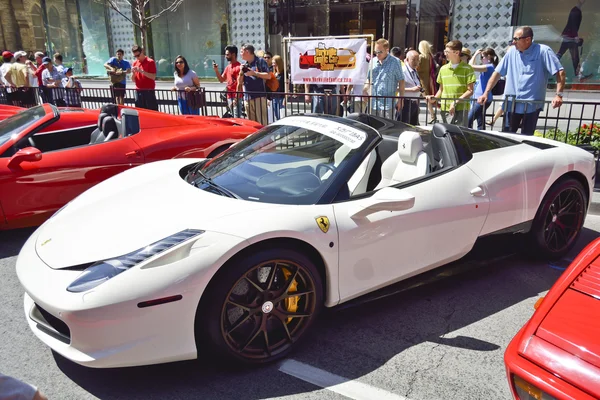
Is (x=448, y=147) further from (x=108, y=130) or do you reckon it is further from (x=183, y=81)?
(x=183, y=81)

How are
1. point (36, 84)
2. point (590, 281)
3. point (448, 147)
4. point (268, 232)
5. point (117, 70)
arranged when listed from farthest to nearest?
1. point (36, 84)
2. point (117, 70)
3. point (448, 147)
4. point (268, 232)
5. point (590, 281)

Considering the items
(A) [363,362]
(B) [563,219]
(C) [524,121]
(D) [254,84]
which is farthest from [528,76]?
Result: (A) [363,362]

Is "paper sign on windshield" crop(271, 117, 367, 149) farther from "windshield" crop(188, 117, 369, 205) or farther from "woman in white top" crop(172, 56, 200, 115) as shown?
"woman in white top" crop(172, 56, 200, 115)

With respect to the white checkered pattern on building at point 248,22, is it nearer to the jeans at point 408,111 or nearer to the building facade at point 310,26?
the building facade at point 310,26

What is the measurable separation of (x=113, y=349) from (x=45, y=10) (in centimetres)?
2443

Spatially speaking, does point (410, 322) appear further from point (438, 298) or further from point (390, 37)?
point (390, 37)

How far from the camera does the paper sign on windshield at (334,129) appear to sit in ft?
10.6

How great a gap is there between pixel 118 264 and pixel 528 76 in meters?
5.95

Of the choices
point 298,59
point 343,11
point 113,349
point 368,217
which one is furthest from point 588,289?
point 343,11

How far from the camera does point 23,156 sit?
440cm

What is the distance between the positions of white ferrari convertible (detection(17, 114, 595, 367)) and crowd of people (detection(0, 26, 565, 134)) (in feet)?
9.54

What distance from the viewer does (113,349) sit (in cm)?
235

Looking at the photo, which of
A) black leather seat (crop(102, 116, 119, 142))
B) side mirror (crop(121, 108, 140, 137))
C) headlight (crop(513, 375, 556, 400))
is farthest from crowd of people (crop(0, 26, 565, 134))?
headlight (crop(513, 375, 556, 400))

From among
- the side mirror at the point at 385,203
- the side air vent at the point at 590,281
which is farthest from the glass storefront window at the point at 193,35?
the side air vent at the point at 590,281
